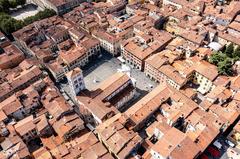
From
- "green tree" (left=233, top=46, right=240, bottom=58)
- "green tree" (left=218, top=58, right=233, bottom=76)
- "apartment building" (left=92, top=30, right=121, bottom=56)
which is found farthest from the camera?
"apartment building" (left=92, top=30, right=121, bottom=56)

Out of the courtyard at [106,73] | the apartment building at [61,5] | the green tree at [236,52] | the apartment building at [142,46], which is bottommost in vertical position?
the courtyard at [106,73]

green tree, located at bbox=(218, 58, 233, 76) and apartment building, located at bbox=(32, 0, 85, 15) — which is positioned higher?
apartment building, located at bbox=(32, 0, 85, 15)

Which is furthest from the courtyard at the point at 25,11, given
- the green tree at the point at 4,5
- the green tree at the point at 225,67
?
the green tree at the point at 225,67

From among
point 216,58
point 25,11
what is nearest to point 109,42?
point 216,58

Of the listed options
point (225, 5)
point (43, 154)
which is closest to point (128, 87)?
point (43, 154)

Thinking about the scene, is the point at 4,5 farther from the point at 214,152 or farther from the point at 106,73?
the point at 214,152

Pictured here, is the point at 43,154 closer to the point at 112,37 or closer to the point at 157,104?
the point at 157,104

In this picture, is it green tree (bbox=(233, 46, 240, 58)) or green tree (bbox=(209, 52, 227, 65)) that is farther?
green tree (bbox=(233, 46, 240, 58))

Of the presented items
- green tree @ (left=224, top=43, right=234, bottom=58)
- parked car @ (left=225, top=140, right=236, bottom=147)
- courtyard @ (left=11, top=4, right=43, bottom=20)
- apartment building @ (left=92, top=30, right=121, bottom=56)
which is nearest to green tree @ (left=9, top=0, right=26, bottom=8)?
courtyard @ (left=11, top=4, right=43, bottom=20)

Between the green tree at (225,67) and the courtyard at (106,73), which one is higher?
the green tree at (225,67)

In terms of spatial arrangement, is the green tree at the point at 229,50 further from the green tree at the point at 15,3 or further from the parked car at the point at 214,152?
the green tree at the point at 15,3

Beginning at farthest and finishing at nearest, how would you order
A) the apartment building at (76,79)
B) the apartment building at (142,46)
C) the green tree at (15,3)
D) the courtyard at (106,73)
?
the green tree at (15,3) < the apartment building at (142,46) < the courtyard at (106,73) < the apartment building at (76,79)

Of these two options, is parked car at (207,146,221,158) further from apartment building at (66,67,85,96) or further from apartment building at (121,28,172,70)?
apartment building at (66,67,85,96)
